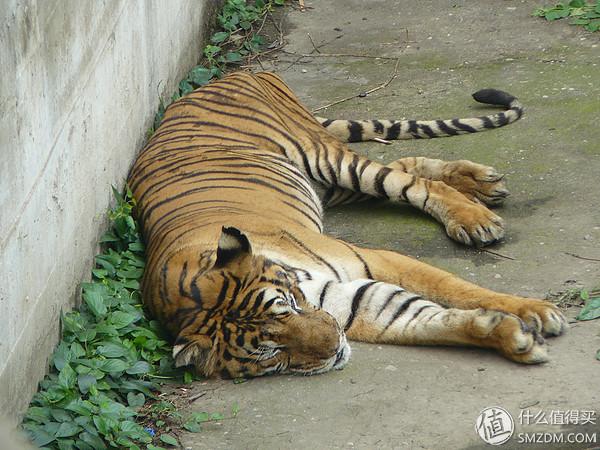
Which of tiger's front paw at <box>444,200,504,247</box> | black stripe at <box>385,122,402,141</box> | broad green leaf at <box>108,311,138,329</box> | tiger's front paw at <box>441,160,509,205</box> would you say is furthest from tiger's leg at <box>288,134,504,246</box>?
broad green leaf at <box>108,311,138,329</box>

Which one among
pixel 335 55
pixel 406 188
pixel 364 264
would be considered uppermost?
pixel 364 264

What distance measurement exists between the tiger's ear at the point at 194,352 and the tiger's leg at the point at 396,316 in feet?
1.43

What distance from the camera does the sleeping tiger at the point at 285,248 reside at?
12.7 ft

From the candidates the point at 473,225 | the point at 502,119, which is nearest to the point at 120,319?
the point at 473,225

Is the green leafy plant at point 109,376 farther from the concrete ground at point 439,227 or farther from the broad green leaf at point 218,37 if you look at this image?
the broad green leaf at point 218,37

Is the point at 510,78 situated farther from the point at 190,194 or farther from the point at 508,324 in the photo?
the point at 508,324

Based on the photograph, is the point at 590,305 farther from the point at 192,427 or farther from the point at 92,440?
the point at 92,440

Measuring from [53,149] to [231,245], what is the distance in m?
0.75

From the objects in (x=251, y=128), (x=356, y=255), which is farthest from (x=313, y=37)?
(x=356, y=255)

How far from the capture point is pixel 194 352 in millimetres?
3854

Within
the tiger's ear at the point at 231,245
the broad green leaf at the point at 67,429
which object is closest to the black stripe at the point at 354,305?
the tiger's ear at the point at 231,245

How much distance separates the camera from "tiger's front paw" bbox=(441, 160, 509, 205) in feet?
16.8

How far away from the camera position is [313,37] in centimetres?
746

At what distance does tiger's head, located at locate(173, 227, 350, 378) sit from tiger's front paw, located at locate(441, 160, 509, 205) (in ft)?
4.93
